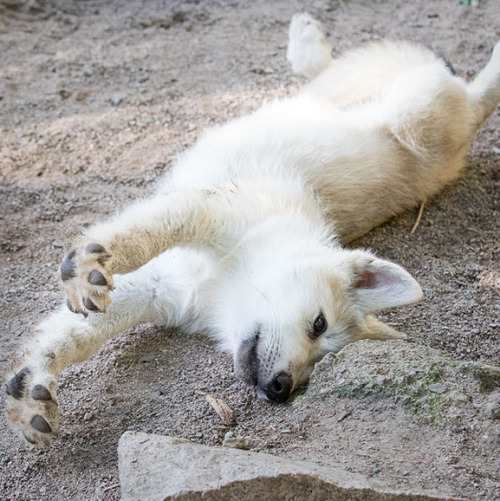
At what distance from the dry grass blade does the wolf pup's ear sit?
0.94 m

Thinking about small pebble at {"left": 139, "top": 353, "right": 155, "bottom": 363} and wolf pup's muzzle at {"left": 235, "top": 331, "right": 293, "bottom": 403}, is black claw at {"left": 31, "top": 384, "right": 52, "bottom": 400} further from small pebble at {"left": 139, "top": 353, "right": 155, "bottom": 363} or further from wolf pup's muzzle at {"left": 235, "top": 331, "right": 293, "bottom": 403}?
wolf pup's muzzle at {"left": 235, "top": 331, "right": 293, "bottom": 403}

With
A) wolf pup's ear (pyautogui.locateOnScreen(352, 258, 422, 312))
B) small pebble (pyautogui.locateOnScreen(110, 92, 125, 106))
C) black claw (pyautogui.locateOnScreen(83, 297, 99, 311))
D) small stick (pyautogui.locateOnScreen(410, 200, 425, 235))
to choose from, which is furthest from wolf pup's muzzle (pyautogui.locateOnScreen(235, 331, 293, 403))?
small pebble (pyautogui.locateOnScreen(110, 92, 125, 106))

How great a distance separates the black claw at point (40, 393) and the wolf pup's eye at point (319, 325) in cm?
132

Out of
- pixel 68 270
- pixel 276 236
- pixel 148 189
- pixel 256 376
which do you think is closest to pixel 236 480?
pixel 256 376

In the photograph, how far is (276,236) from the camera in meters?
3.97

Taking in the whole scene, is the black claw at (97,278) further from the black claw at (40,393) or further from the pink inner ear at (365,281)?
the pink inner ear at (365,281)

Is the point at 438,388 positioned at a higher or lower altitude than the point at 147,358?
higher

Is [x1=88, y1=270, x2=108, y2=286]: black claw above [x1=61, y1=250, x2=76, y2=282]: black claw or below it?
below

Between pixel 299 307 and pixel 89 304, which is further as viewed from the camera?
pixel 299 307

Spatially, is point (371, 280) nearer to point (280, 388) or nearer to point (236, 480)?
point (280, 388)

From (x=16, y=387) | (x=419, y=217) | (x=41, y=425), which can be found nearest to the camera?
(x=41, y=425)

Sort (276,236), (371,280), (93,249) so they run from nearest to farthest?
(93,249) < (371,280) < (276,236)

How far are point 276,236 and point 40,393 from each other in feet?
5.14

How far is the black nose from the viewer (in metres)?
3.31
